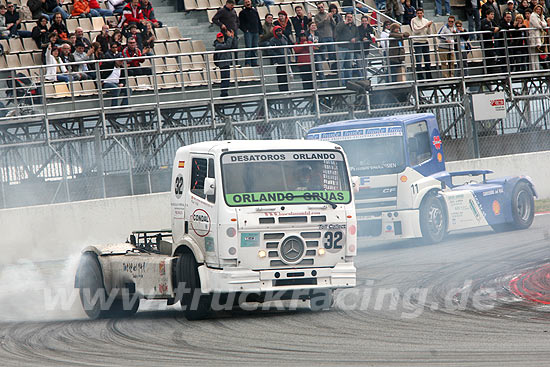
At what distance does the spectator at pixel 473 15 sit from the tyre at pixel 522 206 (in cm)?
1050

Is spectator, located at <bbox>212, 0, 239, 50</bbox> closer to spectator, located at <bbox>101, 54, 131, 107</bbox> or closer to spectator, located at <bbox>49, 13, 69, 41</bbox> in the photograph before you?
spectator, located at <bbox>101, 54, 131, 107</bbox>

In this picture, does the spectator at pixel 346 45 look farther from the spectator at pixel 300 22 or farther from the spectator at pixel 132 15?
the spectator at pixel 132 15

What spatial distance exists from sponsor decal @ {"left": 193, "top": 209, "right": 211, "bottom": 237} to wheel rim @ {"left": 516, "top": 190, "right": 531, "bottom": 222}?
31.6 ft

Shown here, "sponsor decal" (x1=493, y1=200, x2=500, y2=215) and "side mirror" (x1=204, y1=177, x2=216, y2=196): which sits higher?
"side mirror" (x1=204, y1=177, x2=216, y2=196)

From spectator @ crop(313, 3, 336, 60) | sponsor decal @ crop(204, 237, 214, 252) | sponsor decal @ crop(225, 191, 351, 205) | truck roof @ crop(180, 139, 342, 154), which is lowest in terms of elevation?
sponsor decal @ crop(204, 237, 214, 252)

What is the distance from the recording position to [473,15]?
28859mm

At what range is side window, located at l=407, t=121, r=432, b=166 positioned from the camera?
A: 17234mm

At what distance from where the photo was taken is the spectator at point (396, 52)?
2281 centimetres

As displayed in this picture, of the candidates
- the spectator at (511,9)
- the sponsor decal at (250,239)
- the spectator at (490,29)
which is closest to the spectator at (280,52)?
the spectator at (490,29)

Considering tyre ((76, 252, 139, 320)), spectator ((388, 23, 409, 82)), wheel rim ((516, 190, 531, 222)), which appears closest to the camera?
tyre ((76, 252, 139, 320))

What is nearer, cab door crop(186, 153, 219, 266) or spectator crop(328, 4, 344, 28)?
cab door crop(186, 153, 219, 266)

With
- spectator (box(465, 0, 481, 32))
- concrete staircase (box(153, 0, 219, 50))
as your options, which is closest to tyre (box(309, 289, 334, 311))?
concrete staircase (box(153, 0, 219, 50))

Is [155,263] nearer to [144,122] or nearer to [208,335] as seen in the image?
[208,335]

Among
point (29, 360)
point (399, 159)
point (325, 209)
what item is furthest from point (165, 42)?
point (29, 360)
